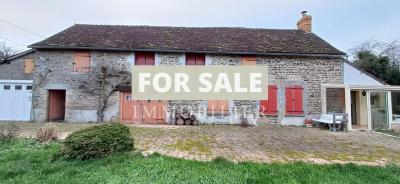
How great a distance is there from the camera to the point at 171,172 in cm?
435

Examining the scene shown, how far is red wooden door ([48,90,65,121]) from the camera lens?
48.5 feet

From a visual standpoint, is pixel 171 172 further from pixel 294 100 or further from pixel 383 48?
pixel 383 48

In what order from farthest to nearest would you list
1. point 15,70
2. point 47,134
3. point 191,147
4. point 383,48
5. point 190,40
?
point 383,48 → point 190,40 → point 15,70 → point 47,134 → point 191,147

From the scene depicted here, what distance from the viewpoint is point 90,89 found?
14156mm

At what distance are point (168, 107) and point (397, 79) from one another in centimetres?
1724

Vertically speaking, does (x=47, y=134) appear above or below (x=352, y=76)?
below

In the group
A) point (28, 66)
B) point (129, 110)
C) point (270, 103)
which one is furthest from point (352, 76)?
point (28, 66)

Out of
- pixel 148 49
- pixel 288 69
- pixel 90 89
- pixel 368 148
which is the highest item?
pixel 148 49

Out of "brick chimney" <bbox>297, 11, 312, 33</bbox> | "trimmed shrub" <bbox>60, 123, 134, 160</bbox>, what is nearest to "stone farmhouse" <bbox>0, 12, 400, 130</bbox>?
"brick chimney" <bbox>297, 11, 312, 33</bbox>

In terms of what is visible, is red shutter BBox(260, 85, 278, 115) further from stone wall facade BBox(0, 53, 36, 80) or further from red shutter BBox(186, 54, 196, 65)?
stone wall facade BBox(0, 53, 36, 80)

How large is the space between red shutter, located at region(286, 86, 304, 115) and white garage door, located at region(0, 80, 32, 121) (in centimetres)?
1384

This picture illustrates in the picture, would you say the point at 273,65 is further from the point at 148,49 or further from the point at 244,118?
the point at 148,49

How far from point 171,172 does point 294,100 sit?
11.6 m

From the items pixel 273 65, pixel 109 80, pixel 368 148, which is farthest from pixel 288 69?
pixel 109 80
